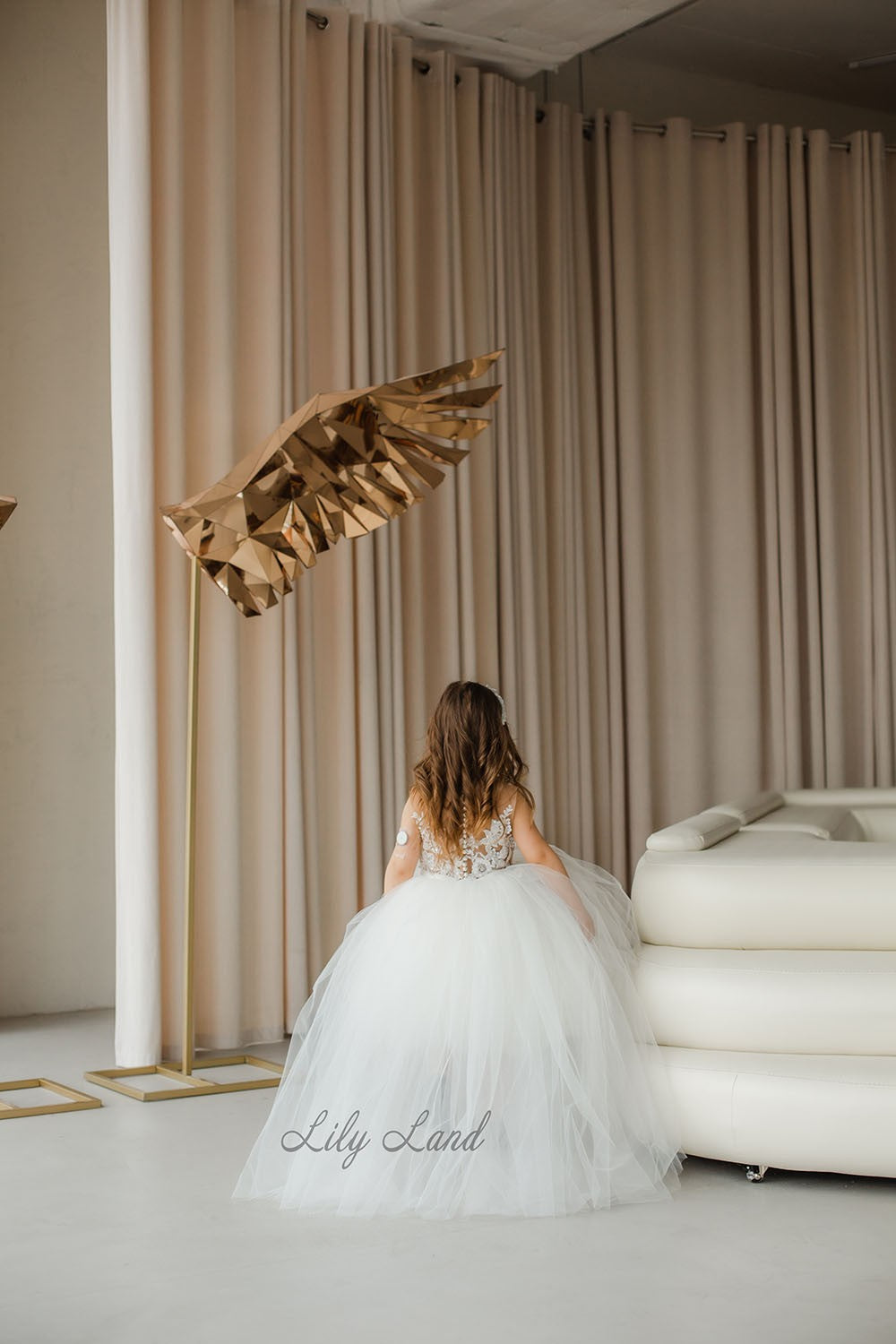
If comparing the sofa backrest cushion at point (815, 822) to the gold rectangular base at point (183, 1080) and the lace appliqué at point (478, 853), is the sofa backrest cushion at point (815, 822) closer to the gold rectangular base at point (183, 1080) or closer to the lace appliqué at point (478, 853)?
the lace appliqué at point (478, 853)

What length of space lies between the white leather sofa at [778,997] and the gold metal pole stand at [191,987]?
52.3 inches

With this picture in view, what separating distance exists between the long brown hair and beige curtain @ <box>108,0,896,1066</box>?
120 centimetres

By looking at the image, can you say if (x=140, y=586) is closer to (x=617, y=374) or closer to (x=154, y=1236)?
(x=154, y=1236)

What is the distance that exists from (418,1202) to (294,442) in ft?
6.24

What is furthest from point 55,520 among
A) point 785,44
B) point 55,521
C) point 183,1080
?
point 785,44

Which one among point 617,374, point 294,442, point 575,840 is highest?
point 617,374

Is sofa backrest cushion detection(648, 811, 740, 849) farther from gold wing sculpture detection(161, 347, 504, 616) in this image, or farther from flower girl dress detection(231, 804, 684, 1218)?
gold wing sculpture detection(161, 347, 504, 616)

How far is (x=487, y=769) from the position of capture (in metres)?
3.02

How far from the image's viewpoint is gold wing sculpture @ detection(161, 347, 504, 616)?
352cm

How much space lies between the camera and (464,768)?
3021mm

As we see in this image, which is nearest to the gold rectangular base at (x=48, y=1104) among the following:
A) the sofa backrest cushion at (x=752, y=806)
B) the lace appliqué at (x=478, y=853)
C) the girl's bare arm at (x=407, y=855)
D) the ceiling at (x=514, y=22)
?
the girl's bare arm at (x=407, y=855)

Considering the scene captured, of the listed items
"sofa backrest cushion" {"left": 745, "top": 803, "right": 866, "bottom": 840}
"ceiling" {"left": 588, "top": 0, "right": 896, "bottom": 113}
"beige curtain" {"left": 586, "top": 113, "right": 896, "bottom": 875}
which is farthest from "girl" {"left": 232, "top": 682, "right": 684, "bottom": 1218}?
"ceiling" {"left": 588, "top": 0, "right": 896, "bottom": 113}

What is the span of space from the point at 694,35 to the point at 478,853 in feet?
13.3

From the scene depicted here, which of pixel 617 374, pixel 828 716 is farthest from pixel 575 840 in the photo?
pixel 617 374
